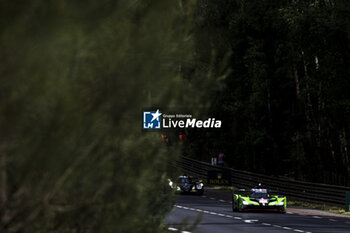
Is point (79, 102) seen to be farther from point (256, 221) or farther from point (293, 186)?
point (293, 186)

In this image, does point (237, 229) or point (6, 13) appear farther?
point (237, 229)

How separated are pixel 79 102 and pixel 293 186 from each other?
40415mm

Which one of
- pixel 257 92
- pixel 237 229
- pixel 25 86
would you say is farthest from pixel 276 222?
pixel 25 86

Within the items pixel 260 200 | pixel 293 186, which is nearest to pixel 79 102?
pixel 260 200

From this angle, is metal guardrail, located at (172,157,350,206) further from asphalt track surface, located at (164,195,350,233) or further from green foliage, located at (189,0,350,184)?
asphalt track surface, located at (164,195,350,233)

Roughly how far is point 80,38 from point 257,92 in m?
48.3

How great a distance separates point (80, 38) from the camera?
14.7ft

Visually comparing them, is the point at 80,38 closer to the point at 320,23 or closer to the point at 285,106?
the point at 320,23

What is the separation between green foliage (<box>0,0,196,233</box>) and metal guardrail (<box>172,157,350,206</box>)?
23.5 m

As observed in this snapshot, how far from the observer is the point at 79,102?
4.55 metres

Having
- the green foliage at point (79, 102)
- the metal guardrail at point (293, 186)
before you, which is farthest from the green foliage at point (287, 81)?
the green foliage at point (79, 102)

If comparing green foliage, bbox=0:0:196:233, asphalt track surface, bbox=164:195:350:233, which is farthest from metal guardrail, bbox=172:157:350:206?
green foliage, bbox=0:0:196:233

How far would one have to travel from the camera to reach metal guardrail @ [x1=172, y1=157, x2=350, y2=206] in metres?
38.6

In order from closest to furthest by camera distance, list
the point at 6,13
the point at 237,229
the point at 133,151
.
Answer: the point at 6,13 → the point at 133,151 → the point at 237,229
